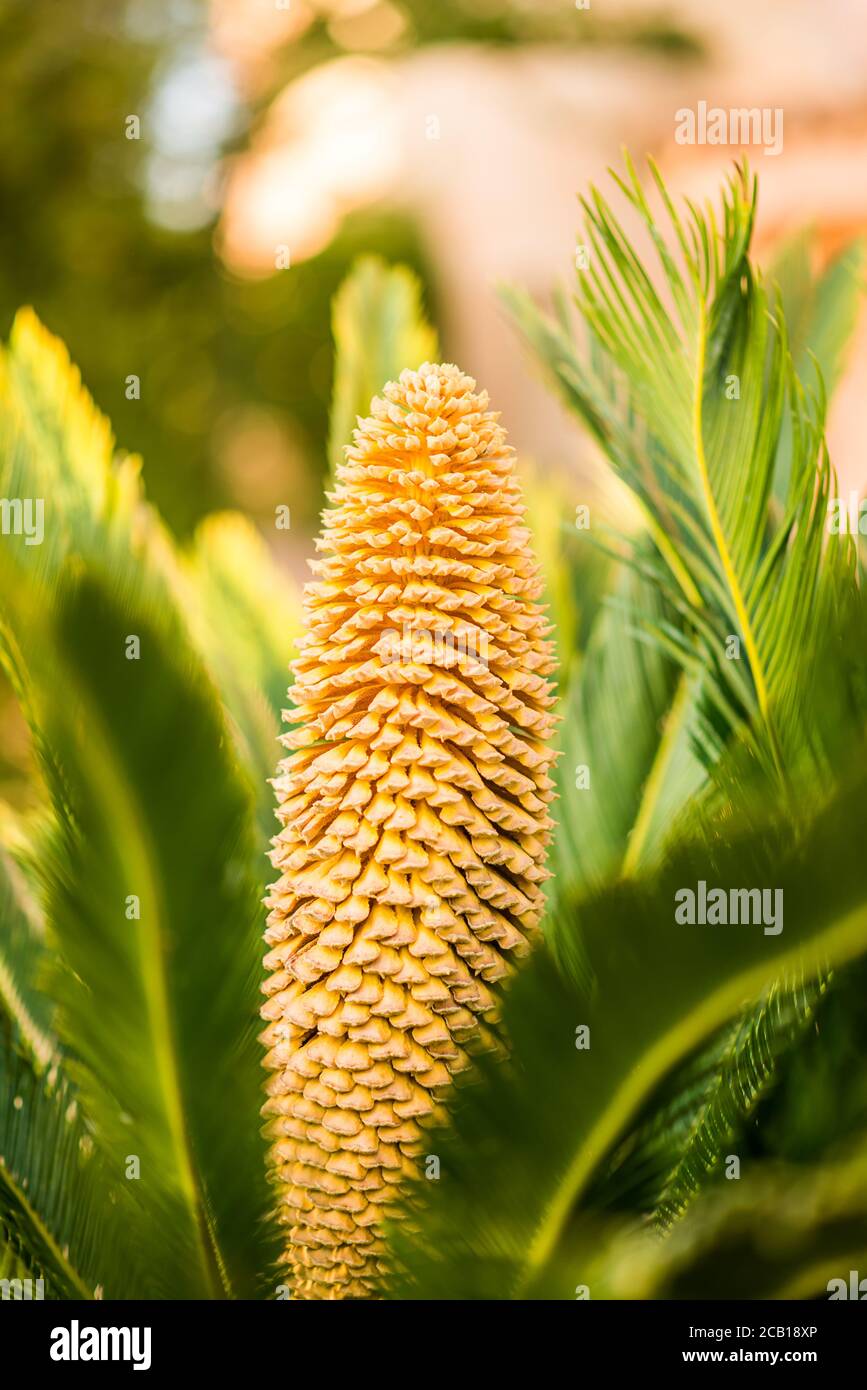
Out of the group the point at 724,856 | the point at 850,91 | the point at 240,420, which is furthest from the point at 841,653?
the point at 240,420

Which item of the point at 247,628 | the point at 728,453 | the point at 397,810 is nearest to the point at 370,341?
the point at 247,628

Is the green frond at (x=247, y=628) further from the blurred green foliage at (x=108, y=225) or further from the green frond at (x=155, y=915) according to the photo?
the blurred green foliage at (x=108, y=225)

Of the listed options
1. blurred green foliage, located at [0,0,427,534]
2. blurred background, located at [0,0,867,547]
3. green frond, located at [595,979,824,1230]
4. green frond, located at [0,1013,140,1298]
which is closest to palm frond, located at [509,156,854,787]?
green frond, located at [595,979,824,1230]

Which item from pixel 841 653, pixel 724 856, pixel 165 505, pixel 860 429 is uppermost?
pixel 860 429

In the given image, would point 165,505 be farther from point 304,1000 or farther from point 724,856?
point 724,856

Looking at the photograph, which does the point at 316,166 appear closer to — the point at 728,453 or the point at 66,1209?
the point at 728,453
